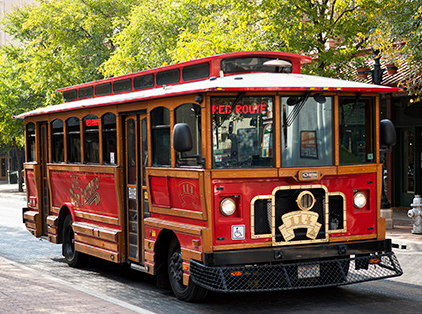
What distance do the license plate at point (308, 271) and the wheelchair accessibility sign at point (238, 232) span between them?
2.63ft

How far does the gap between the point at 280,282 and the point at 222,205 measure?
1171 mm

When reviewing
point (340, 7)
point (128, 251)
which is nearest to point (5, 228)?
point (128, 251)

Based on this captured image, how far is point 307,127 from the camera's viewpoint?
8141mm

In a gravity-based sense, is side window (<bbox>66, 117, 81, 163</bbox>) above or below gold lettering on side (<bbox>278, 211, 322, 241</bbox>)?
above

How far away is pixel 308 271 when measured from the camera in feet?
26.0

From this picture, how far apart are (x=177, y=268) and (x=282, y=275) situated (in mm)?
1600

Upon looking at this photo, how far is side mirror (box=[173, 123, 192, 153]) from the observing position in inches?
303

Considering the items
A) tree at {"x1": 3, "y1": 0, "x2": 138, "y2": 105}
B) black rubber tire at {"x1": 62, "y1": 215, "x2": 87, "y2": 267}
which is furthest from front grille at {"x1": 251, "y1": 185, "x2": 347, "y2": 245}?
tree at {"x1": 3, "y1": 0, "x2": 138, "y2": 105}

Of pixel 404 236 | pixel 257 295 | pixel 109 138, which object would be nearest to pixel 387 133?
pixel 257 295

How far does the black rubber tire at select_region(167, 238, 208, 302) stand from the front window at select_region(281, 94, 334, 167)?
1930mm

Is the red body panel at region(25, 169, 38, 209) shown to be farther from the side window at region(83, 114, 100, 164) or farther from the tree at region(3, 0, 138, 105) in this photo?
the tree at region(3, 0, 138, 105)

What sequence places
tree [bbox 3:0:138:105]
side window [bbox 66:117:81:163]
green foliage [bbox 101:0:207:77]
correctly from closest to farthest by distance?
side window [bbox 66:117:81:163] < green foliage [bbox 101:0:207:77] < tree [bbox 3:0:138:105]

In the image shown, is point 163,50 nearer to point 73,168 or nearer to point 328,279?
point 73,168

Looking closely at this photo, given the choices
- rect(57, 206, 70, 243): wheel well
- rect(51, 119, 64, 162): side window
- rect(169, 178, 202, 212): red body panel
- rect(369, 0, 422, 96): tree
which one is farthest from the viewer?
rect(369, 0, 422, 96): tree
